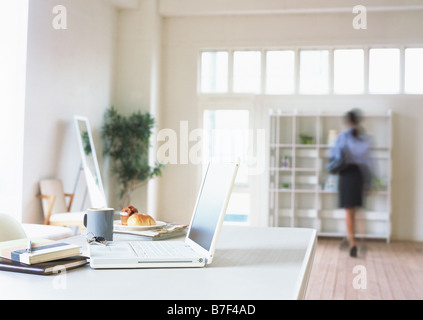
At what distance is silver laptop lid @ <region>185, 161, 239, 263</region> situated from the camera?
1419 mm

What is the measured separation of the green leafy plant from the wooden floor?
2.81 m

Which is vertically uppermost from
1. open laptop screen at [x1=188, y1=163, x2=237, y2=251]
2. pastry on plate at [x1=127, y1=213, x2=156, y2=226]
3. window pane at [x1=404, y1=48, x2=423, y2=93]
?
window pane at [x1=404, y1=48, x2=423, y2=93]

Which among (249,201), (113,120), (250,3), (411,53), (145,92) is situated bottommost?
(249,201)

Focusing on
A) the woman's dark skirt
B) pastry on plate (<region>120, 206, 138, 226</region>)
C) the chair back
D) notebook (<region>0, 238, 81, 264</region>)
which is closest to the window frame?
the woman's dark skirt

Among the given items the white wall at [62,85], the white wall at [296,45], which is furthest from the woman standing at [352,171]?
the white wall at [62,85]

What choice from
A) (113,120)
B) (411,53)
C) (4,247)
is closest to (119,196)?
(113,120)

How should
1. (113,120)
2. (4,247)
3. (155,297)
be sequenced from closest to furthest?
(155,297) < (4,247) < (113,120)

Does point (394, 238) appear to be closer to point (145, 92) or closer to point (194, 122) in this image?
point (194, 122)

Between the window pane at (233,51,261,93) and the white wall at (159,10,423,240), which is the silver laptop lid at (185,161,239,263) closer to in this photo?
the white wall at (159,10,423,240)

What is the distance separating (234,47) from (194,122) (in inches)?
53.5

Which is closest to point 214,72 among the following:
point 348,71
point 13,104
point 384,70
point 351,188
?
point 348,71

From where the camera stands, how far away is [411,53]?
7.67 meters

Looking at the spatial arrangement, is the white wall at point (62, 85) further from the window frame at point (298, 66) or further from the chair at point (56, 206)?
the window frame at point (298, 66)

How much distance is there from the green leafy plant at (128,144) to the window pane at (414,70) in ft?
12.8
